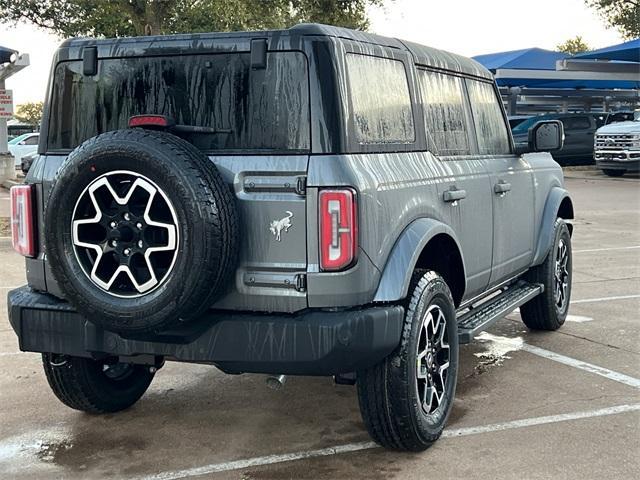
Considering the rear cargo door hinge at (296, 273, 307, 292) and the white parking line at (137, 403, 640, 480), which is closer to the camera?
the rear cargo door hinge at (296, 273, 307, 292)

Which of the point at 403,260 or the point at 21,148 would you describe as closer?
the point at 403,260

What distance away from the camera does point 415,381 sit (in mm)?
3744

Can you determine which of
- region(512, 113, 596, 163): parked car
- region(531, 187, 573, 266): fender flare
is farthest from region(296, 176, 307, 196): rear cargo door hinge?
region(512, 113, 596, 163): parked car

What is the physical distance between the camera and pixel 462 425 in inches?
169

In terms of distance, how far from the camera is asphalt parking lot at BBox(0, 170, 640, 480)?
12.3 feet

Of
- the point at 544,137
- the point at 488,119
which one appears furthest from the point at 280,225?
the point at 544,137

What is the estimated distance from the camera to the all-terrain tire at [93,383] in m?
4.27

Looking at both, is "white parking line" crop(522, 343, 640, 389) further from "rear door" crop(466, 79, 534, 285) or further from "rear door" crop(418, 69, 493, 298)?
"rear door" crop(418, 69, 493, 298)

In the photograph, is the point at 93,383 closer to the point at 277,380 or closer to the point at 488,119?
the point at 277,380

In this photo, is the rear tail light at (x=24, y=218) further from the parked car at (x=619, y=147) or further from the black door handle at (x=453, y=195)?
the parked car at (x=619, y=147)

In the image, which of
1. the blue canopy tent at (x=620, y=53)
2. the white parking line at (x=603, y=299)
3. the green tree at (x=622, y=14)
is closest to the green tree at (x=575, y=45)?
the green tree at (x=622, y=14)

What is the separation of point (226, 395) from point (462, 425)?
54.3 inches

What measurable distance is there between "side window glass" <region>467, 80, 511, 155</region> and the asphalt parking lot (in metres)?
1.39

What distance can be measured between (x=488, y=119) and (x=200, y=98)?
2.35 meters
